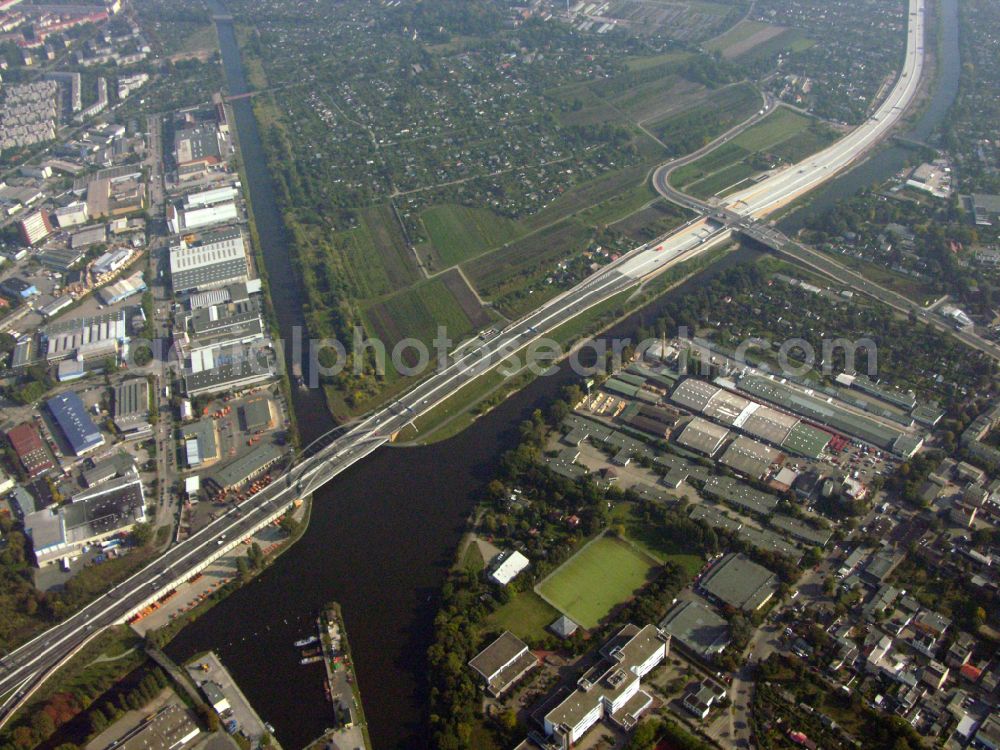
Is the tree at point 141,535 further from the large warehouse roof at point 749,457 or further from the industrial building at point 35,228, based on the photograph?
the industrial building at point 35,228

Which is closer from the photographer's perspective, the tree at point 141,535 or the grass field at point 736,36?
the tree at point 141,535

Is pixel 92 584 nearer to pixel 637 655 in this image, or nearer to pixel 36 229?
pixel 637 655

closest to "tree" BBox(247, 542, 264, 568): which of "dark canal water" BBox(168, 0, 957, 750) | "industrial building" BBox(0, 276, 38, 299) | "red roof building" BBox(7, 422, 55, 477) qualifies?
"dark canal water" BBox(168, 0, 957, 750)

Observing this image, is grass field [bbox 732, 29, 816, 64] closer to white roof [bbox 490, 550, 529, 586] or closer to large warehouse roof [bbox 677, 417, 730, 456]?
large warehouse roof [bbox 677, 417, 730, 456]

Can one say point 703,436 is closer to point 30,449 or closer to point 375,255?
point 375,255

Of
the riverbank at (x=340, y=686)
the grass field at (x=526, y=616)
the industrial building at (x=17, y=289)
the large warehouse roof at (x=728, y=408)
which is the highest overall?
the industrial building at (x=17, y=289)

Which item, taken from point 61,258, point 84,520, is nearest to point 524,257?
point 84,520

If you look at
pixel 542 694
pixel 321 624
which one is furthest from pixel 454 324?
pixel 542 694

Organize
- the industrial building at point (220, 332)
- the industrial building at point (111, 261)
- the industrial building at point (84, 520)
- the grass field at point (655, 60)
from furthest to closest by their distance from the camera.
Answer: the grass field at point (655, 60)
the industrial building at point (111, 261)
the industrial building at point (220, 332)
the industrial building at point (84, 520)

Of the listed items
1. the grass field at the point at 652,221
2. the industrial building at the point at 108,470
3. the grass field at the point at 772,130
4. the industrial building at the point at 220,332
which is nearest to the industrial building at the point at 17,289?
the industrial building at the point at 220,332
